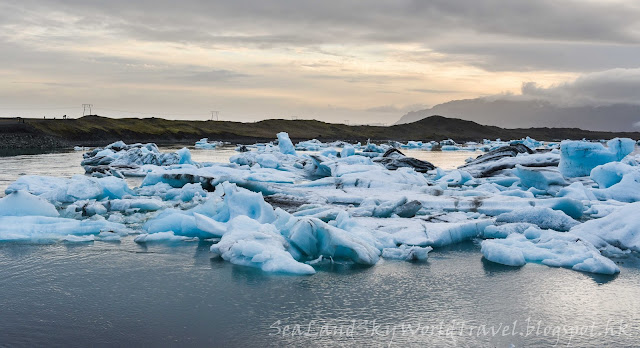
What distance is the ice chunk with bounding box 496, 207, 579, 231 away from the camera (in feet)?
33.6

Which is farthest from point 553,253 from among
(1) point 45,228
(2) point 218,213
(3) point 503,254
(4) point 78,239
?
(1) point 45,228

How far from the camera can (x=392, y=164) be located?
72.4ft

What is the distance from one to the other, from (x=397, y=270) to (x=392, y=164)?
47.8 feet

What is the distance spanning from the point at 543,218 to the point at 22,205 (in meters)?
9.23

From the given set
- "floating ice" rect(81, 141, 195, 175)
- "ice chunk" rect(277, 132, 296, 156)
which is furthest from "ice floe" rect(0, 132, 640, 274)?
"ice chunk" rect(277, 132, 296, 156)

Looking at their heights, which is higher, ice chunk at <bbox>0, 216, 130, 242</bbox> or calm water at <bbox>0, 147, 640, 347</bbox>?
ice chunk at <bbox>0, 216, 130, 242</bbox>

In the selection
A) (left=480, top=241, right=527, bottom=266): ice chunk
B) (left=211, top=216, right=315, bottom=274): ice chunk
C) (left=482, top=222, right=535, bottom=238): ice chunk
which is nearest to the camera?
(left=211, top=216, right=315, bottom=274): ice chunk

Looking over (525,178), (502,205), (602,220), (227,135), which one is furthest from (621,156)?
(227,135)

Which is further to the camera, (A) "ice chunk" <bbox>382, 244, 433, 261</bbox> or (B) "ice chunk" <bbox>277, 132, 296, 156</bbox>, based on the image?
(B) "ice chunk" <bbox>277, 132, 296, 156</bbox>

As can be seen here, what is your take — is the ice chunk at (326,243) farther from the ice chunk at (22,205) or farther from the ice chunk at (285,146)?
the ice chunk at (285,146)

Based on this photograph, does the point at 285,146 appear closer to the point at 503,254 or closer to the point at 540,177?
the point at 540,177

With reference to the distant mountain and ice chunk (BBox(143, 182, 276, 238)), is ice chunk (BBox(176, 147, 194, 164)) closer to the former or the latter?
ice chunk (BBox(143, 182, 276, 238))

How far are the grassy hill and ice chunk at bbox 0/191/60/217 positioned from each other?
33.7 meters

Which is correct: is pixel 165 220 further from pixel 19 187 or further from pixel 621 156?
pixel 621 156
